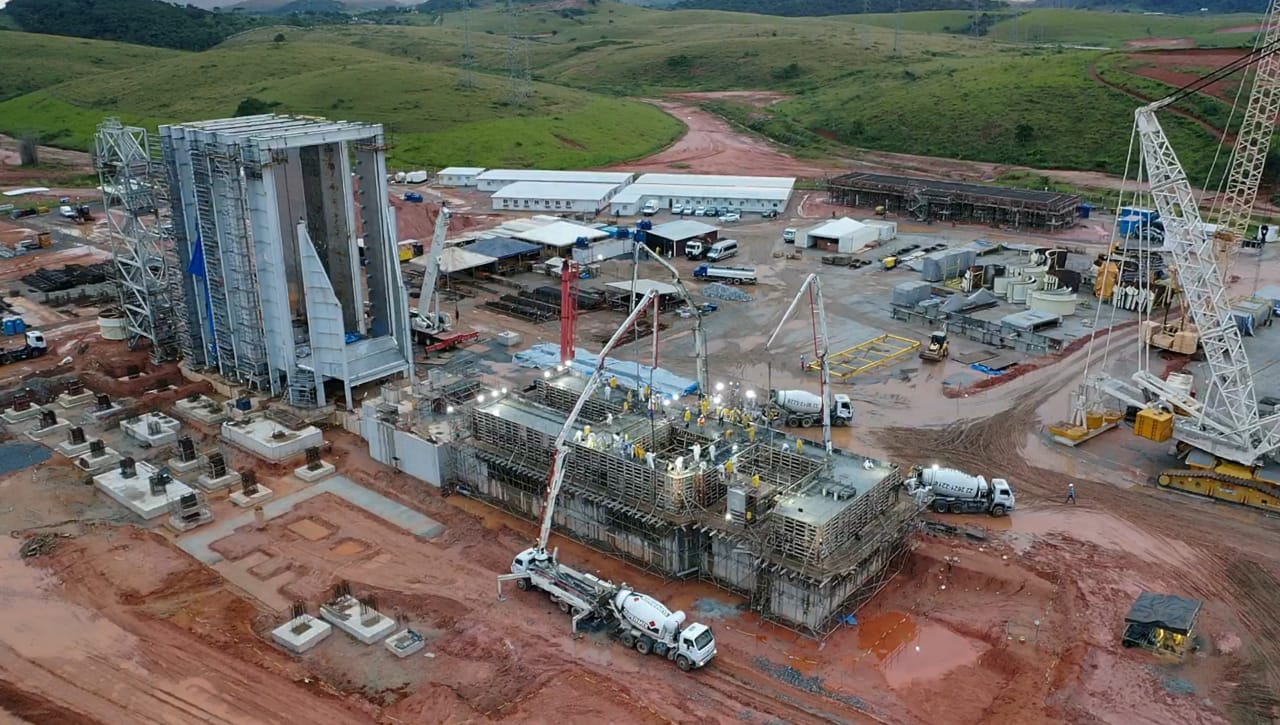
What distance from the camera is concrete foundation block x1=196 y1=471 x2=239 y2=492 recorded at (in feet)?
133

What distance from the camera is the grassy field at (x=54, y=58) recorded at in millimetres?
172000

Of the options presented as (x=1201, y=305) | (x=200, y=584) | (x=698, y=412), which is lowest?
(x=200, y=584)

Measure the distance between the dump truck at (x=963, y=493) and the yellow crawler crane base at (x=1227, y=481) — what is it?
814 centimetres

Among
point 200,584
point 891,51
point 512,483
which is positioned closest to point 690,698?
point 512,483

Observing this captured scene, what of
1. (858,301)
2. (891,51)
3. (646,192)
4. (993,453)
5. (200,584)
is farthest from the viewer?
(891,51)

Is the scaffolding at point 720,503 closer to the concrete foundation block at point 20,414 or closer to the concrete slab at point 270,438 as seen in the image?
the concrete slab at point 270,438

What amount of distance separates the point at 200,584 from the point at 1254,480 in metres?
41.5

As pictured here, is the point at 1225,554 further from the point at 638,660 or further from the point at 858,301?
the point at 858,301

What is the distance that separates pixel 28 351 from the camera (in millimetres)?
58656

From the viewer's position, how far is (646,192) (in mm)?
102188

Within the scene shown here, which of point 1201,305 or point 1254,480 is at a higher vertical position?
point 1201,305

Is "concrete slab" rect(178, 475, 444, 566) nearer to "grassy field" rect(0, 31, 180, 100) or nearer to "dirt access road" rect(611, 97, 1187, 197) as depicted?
"dirt access road" rect(611, 97, 1187, 197)

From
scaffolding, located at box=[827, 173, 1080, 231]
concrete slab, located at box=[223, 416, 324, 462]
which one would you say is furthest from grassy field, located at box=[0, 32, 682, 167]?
concrete slab, located at box=[223, 416, 324, 462]

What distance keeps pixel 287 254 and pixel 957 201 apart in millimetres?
66595
